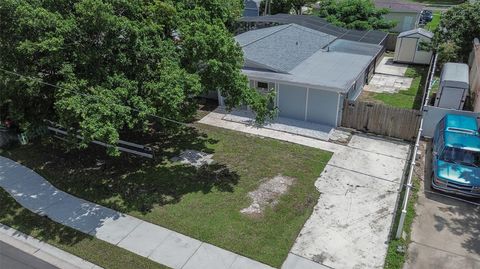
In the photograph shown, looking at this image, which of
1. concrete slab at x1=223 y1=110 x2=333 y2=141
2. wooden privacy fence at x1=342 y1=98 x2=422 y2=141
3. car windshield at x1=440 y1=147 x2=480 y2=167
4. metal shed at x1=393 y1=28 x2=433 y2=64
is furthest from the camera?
metal shed at x1=393 y1=28 x2=433 y2=64

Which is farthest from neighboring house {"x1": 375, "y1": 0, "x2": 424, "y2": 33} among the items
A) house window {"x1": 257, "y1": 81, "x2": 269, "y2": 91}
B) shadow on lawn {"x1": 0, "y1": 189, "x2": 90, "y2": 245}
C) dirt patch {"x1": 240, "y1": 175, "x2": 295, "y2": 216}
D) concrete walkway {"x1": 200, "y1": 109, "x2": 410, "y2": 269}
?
shadow on lawn {"x1": 0, "y1": 189, "x2": 90, "y2": 245}

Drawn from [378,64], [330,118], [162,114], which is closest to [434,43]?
[378,64]

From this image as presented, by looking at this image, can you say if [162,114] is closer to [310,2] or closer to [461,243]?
[461,243]

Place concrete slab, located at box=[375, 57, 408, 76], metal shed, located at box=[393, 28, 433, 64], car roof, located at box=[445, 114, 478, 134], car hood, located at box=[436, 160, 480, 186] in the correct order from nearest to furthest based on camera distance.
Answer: car hood, located at box=[436, 160, 480, 186] → car roof, located at box=[445, 114, 478, 134] → concrete slab, located at box=[375, 57, 408, 76] → metal shed, located at box=[393, 28, 433, 64]

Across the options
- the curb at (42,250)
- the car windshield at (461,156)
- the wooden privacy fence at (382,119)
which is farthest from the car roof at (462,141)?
the curb at (42,250)

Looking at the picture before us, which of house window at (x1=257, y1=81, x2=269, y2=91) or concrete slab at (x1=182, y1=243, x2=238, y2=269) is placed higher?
house window at (x1=257, y1=81, x2=269, y2=91)

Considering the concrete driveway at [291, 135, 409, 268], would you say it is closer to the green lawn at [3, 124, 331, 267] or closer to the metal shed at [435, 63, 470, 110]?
the green lawn at [3, 124, 331, 267]
